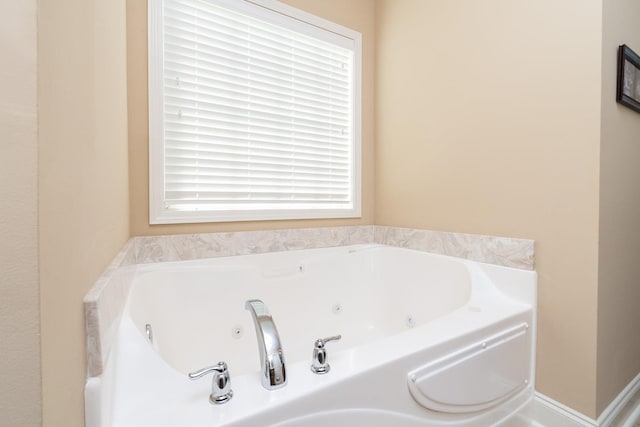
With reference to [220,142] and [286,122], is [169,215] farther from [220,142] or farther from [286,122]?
[286,122]

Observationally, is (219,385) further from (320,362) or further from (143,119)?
(143,119)

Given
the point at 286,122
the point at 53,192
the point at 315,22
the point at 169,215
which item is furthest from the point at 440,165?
the point at 53,192

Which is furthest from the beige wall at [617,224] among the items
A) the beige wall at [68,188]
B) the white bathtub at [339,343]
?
the beige wall at [68,188]

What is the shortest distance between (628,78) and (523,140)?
0.48 meters

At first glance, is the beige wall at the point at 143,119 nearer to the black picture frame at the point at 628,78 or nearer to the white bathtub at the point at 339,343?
the white bathtub at the point at 339,343

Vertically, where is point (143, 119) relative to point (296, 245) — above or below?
above

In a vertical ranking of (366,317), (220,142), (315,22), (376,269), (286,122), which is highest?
(315,22)

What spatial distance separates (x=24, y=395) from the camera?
35 centimetres

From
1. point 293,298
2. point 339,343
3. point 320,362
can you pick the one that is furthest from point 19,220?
point 339,343

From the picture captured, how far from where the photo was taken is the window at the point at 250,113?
1560 mm

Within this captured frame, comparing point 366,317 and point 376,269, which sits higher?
point 376,269

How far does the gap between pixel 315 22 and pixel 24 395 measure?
222 cm

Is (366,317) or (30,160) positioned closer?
(30,160)

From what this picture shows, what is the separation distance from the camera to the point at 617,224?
1.28 meters
